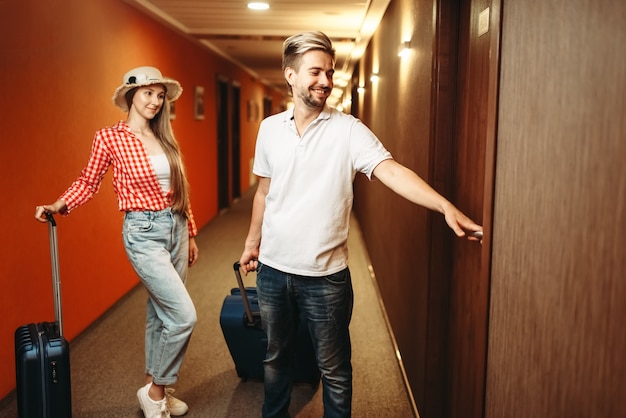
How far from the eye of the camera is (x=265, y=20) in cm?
639

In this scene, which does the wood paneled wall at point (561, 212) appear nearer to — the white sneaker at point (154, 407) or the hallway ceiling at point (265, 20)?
the white sneaker at point (154, 407)

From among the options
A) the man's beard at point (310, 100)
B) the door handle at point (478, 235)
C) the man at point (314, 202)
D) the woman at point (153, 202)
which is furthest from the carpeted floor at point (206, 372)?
the man's beard at point (310, 100)

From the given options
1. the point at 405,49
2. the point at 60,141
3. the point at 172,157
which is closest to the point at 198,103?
the point at 60,141

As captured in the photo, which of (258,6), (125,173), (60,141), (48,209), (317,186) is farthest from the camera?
(258,6)

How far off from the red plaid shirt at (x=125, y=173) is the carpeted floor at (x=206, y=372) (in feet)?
3.40

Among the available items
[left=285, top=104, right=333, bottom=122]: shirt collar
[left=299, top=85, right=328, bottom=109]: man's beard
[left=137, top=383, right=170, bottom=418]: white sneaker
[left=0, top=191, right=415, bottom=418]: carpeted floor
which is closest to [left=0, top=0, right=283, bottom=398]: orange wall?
[left=0, top=191, right=415, bottom=418]: carpeted floor

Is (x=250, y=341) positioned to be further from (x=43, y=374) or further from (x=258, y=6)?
(x=258, y=6)

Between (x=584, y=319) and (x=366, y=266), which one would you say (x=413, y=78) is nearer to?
(x=584, y=319)

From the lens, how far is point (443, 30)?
7.79 ft

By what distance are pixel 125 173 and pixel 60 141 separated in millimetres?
1342

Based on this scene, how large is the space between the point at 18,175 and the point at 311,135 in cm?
184

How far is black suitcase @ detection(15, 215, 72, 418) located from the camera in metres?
2.29

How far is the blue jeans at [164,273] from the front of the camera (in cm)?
271

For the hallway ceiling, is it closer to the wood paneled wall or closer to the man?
the man
